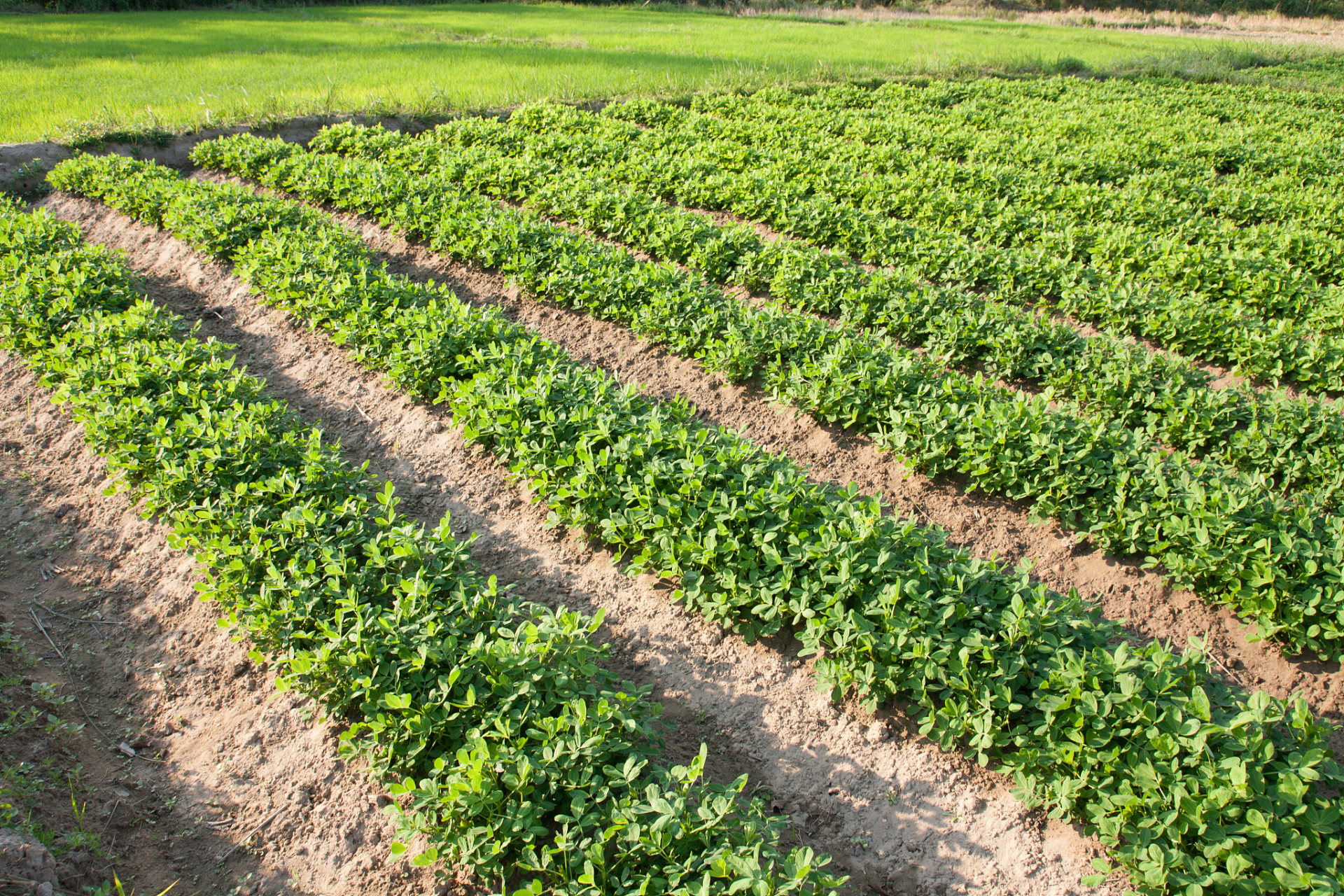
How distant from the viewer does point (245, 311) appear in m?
8.16

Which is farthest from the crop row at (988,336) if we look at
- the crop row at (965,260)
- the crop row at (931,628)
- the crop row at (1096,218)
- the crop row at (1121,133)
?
the crop row at (1121,133)

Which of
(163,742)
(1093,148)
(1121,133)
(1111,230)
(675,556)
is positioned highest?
(1121,133)

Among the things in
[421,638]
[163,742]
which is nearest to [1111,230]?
[421,638]

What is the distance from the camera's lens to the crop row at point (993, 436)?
422cm

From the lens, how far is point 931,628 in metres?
3.57

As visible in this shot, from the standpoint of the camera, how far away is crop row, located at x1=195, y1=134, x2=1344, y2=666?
4219mm

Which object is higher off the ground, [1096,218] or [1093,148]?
[1093,148]

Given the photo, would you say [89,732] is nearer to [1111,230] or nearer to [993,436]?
[993,436]

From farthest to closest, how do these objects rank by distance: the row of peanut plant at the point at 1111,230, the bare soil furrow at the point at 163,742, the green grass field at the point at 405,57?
the green grass field at the point at 405,57 < the row of peanut plant at the point at 1111,230 < the bare soil furrow at the point at 163,742

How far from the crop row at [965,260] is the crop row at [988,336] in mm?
475

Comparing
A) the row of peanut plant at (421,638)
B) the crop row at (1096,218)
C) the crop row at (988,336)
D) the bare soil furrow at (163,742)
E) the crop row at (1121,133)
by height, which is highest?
the crop row at (1121,133)

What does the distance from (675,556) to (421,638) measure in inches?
61.0

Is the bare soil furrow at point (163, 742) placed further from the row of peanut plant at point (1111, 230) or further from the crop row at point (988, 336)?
the row of peanut plant at point (1111, 230)

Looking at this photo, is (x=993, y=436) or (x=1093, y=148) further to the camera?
(x=1093, y=148)
